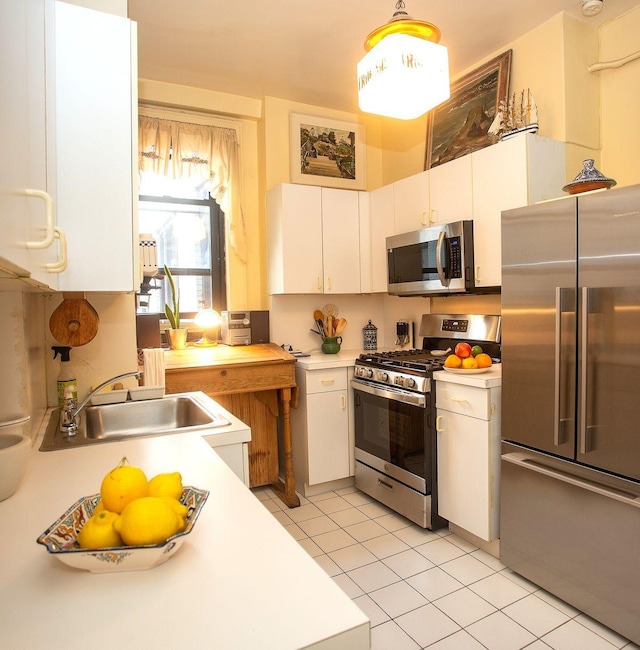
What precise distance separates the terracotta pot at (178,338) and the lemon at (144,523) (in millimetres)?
2516

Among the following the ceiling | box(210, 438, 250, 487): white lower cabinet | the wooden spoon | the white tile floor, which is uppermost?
the ceiling

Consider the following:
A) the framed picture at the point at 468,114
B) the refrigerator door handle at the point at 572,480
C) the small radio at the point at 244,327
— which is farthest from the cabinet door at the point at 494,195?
the small radio at the point at 244,327

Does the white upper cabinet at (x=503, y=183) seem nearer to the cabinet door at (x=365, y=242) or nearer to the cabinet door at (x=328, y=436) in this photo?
the cabinet door at (x=365, y=242)

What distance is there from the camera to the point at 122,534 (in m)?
0.77

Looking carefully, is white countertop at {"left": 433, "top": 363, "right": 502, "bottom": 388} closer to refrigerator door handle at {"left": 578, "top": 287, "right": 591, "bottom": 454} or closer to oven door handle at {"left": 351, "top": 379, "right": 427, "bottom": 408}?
oven door handle at {"left": 351, "top": 379, "right": 427, "bottom": 408}

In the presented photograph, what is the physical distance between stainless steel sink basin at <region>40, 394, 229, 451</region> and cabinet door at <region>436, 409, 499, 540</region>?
4.19 ft

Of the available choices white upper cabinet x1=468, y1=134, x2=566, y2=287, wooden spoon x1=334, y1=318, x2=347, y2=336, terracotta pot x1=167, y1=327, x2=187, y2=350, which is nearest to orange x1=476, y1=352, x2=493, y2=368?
white upper cabinet x1=468, y1=134, x2=566, y2=287

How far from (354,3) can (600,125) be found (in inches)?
58.9

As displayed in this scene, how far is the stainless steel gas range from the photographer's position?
256cm

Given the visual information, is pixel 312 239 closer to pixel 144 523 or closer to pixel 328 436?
pixel 328 436

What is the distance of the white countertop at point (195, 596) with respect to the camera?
0.64 metres

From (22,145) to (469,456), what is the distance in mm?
2261

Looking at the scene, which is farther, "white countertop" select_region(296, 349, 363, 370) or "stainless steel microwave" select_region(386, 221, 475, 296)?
"white countertop" select_region(296, 349, 363, 370)

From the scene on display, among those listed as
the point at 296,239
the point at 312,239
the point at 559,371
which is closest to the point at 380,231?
the point at 312,239
